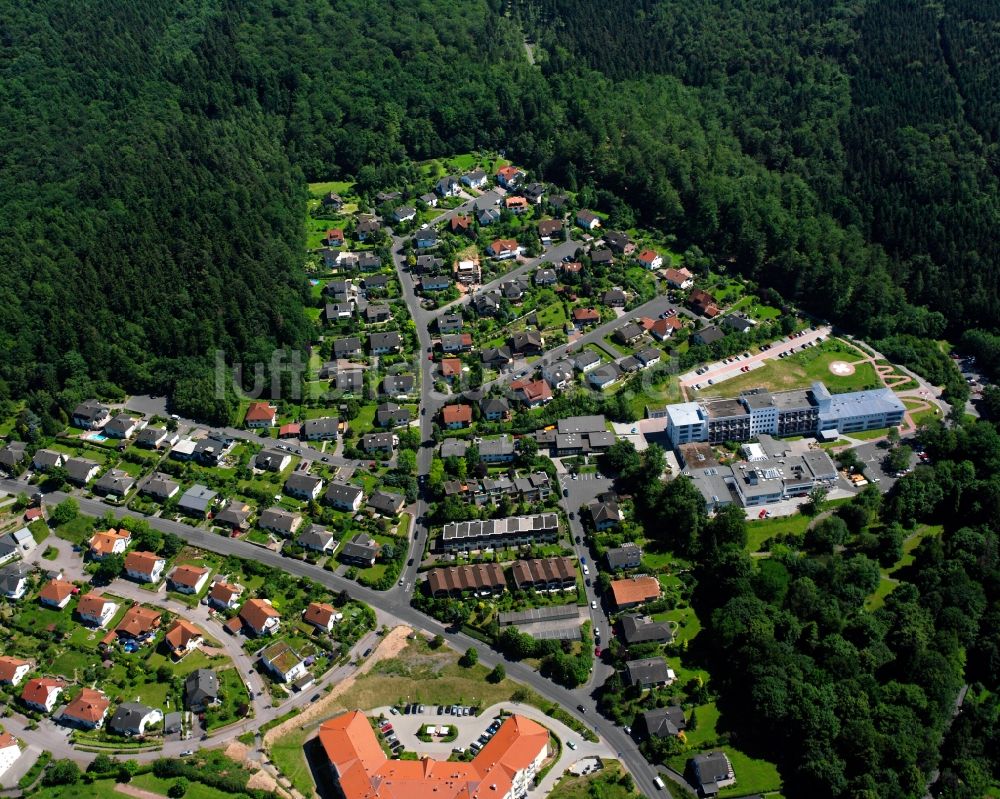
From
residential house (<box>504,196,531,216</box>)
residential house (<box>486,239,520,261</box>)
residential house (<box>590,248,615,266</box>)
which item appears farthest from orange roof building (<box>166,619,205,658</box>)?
residential house (<box>504,196,531,216</box>)

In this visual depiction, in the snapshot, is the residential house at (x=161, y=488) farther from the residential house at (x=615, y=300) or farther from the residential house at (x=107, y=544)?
the residential house at (x=615, y=300)

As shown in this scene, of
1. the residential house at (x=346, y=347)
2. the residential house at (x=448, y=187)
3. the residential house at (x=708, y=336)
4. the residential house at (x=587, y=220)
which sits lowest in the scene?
the residential house at (x=346, y=347)

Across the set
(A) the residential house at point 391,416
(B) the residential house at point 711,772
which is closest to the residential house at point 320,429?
(A) the residential house at point 391,416

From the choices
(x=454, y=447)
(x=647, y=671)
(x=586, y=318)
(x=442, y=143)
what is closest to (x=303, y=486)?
(x=454, y=447)

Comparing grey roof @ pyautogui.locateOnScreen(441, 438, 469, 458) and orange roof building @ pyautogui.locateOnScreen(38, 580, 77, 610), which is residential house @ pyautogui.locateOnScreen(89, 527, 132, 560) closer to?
orange roof building @ pyautogui.locateOnScreen(38, 580, 77, 610)

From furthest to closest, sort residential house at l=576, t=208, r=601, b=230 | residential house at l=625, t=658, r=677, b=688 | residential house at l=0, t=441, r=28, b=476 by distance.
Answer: residential house at l=576, t=208, r=601, b=230 → residential house at l=0, t=441, r=28, b=476 → residential house at l=625, t=658, r=677, b=688

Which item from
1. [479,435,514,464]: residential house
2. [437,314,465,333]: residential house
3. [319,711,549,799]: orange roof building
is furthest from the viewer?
[437,314,465,333]: residential house
